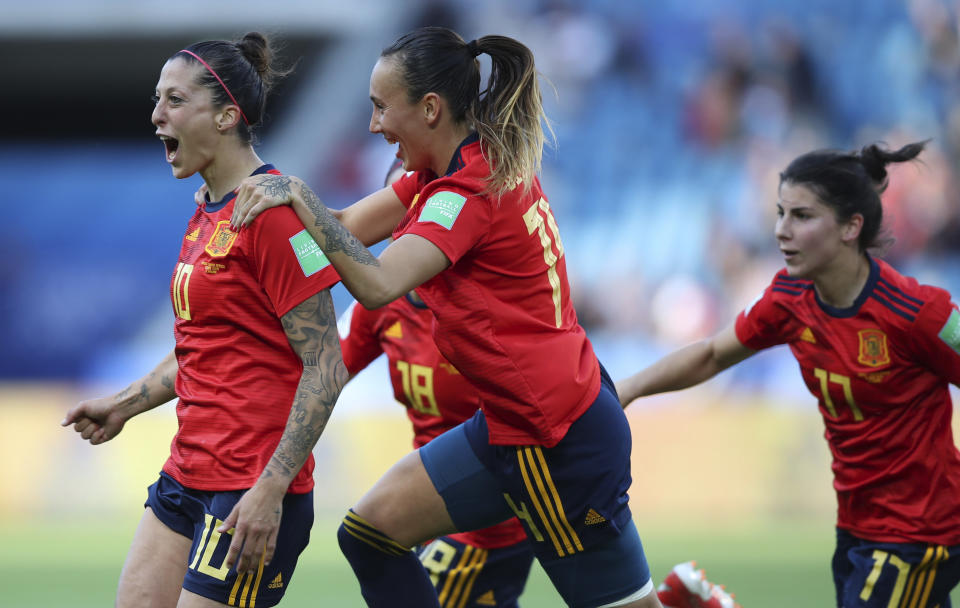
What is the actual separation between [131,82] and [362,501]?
691 inches

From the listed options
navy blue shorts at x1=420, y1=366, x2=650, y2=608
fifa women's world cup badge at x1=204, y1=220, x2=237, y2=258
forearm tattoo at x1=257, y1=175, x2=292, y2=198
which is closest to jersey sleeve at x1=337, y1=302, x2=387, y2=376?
navy blue shorts at x1=420, y1=366, x2=650, y2=608

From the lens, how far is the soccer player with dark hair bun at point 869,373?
4625mm

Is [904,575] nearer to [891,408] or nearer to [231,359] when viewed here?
[891,408]

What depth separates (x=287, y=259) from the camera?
347 cm

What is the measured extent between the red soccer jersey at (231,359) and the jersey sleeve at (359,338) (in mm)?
1438

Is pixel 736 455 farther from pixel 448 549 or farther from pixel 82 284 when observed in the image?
pixel 82 284

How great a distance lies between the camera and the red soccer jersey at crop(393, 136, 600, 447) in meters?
3.73

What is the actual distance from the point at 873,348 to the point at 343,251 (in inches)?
89.8

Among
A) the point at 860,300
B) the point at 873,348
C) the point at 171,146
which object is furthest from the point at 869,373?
the point at 171,146

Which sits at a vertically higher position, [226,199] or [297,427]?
[226,199]

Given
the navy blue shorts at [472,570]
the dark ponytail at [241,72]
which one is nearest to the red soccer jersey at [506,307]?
the dark ponytail at [241,72]

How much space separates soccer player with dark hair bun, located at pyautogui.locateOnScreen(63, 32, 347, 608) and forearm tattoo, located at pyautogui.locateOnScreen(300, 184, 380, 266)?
0.04 meters

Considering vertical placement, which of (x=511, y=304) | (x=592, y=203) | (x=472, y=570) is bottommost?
(x=472, y=570)

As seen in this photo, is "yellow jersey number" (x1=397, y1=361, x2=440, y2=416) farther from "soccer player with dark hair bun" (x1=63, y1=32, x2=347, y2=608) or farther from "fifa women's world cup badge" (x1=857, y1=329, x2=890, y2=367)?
"fifa women's world cup badge" (x1=857, y1=329, x2=890, y2=367)
